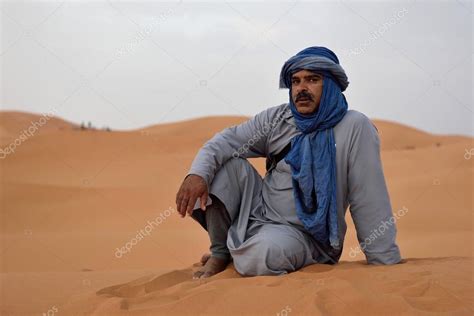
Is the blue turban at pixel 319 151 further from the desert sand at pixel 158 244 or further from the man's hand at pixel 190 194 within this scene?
the man's hand at pixel 190 194

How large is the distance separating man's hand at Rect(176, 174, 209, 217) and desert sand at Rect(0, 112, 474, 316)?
0.46 metres

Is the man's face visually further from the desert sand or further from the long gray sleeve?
the desert sand

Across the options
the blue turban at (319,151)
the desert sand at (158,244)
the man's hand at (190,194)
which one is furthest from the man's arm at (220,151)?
the desert sand at (158,244)

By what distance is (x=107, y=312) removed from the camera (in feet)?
11.0

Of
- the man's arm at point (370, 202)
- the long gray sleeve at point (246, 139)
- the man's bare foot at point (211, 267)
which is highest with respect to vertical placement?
the long gray sleeve at point (246, 139)

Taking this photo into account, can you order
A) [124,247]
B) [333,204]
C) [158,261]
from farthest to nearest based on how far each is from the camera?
[124,247] → [158,261] → [333,204]

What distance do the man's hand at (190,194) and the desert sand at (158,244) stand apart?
0.46 meters

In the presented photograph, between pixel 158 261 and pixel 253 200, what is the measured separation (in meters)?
3.94

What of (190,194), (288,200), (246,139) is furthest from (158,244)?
(190,194)

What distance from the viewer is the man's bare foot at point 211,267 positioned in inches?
172

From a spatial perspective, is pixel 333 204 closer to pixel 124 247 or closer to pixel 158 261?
pixel 158 261

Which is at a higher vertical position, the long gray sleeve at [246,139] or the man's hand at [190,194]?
the long gray sleeve at [246,139]

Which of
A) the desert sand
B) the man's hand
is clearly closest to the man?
the man's hand

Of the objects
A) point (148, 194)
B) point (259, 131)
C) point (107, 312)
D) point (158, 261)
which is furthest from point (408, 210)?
point (107, 312)
